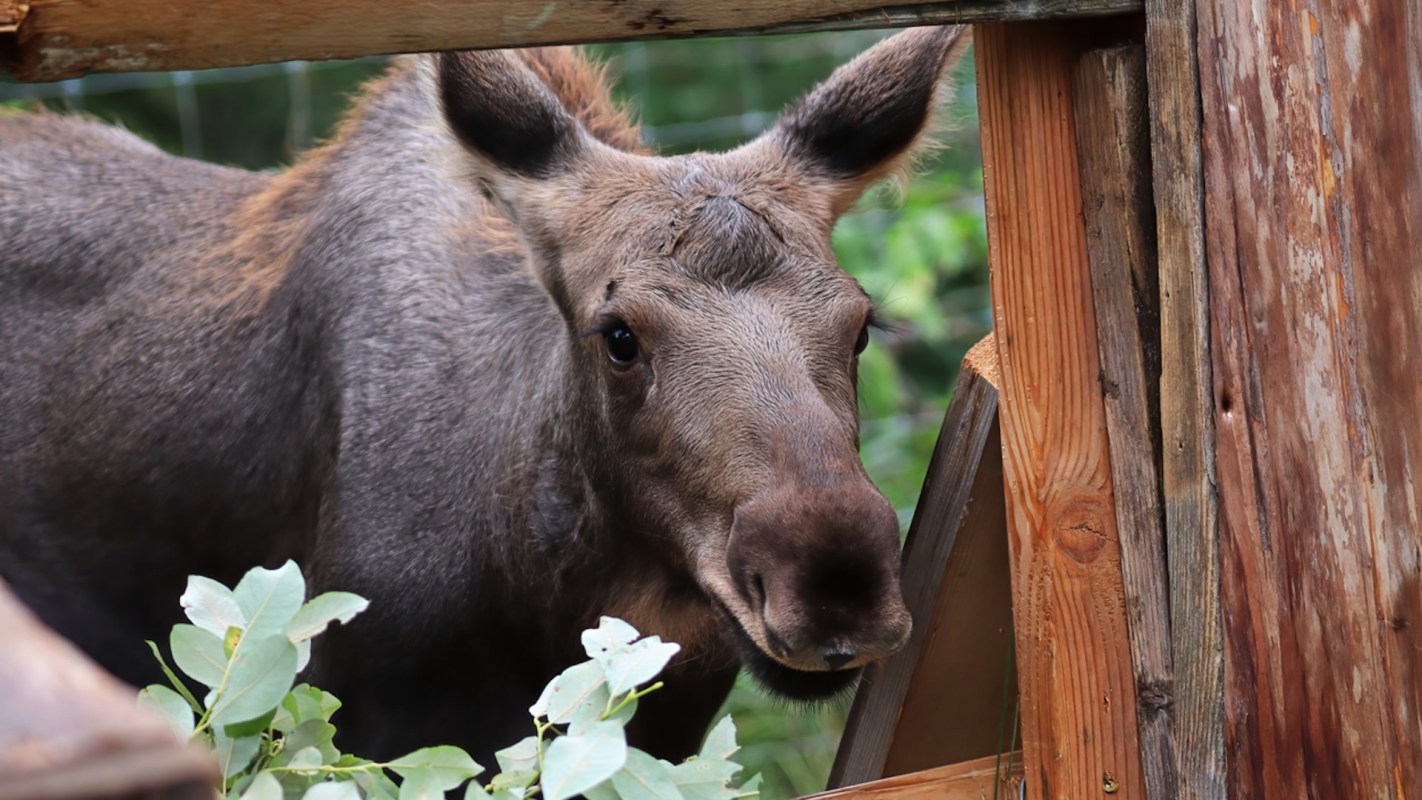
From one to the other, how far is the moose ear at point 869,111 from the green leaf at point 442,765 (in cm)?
178

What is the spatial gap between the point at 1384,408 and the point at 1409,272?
0.67 ft

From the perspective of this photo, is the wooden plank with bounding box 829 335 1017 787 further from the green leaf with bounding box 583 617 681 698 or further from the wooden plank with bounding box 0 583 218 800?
the wooden plank with bounding box 0 583 218 800

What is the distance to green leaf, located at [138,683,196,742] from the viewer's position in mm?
1885

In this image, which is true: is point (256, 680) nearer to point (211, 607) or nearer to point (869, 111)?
point (211, 607)

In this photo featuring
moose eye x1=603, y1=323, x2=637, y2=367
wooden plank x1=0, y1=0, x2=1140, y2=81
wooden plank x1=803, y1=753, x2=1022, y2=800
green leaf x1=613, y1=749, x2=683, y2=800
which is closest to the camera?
wooden plank x1=0, y1=0, x2=1140, y2=81

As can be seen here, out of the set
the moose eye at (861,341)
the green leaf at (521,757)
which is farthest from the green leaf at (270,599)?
the moose eye at (861,341)

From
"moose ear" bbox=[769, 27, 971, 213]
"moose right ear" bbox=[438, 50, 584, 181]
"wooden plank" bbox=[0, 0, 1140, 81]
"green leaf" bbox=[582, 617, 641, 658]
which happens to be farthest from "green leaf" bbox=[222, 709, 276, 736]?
"moose ear" bbox=[769, 27, 971, 213]

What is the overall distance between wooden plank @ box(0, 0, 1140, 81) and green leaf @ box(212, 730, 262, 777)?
85 centimetres

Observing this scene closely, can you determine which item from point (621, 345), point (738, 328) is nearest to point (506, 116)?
point (621, 345)

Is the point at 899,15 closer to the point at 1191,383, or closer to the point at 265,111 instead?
the point at 1191,383

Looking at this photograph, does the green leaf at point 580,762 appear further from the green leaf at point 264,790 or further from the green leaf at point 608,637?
the green leaf at point 264,790

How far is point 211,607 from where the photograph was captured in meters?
1.96

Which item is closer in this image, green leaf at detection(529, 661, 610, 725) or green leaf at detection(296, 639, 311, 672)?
green leaf at detection(296, 639, 311, 672)

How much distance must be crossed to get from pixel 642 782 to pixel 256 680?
513 mm
